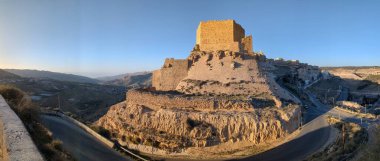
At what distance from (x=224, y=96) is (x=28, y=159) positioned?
18.1 meters

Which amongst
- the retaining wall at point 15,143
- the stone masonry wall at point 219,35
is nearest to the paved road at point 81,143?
the retaining wall at point 15,143

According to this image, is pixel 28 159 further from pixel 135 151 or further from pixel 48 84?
pixel 48 84

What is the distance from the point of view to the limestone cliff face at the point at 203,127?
18422mm

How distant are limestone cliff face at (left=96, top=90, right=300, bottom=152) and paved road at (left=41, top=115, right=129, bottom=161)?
205 centimetres

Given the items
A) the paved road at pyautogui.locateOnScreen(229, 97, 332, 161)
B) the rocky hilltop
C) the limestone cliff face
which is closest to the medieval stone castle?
the rocky hilltop

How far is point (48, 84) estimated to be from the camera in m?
63.0

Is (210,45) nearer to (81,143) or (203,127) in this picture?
(203,127)

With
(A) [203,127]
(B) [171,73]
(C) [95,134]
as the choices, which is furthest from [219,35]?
(C) [95,134]

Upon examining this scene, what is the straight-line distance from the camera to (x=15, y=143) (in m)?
5.27

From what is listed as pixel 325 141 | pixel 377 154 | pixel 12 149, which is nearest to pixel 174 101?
pixel 325 141

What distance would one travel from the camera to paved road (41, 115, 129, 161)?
16.9m

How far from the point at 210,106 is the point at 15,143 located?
1553cm

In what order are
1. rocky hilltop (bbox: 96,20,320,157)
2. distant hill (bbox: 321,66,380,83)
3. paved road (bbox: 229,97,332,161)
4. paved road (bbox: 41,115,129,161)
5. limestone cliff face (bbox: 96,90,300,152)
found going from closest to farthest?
paved road (bbox: 229,97,332,161), paved road (bbox: 41,115,129,161), limestone cliff face (bbox: 96,90,300,152), rocky hilltop (bbox: 96,20,320,157), distant hill (bbox: 321,66,380,83)

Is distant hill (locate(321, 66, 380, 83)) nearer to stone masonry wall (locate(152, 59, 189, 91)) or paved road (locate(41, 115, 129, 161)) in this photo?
stone masonry wall (locate(152, 59, 189, 91))
